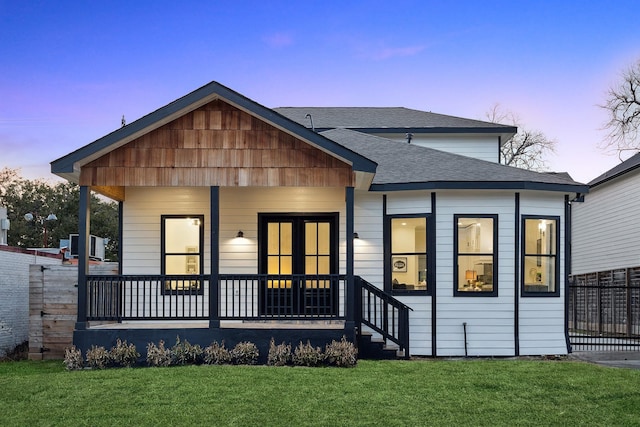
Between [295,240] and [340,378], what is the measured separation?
14.5 feet

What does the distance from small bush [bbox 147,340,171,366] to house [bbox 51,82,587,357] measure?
256 mm

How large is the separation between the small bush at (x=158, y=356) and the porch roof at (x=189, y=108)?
128 inches

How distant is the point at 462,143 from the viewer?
1897cm

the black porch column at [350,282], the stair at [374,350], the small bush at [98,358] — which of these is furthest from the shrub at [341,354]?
the small bush at [98,358]

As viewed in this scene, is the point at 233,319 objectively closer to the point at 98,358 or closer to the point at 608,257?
the point at 98,358

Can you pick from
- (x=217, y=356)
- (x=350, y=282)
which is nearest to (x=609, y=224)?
(x=350, y=282)

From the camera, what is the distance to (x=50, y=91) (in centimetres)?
2200

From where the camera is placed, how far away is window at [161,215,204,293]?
1384cm

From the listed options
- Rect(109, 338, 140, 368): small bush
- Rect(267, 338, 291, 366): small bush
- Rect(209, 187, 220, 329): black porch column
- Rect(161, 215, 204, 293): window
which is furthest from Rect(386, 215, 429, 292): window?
Rect(109, 338, 140, 368): small bush

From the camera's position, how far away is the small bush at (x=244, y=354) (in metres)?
11.3

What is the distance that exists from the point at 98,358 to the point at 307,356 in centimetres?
343

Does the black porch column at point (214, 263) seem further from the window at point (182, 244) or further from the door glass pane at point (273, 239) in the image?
the door glass pane at point (273, 239)

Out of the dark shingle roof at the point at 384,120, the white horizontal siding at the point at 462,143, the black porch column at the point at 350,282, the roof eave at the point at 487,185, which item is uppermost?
the dark shingle roof at the point at 384,120

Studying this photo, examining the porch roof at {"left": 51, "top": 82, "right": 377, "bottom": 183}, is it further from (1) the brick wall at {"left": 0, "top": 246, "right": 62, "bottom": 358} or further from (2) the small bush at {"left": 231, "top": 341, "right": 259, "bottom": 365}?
(1) the brick wall at {"left": 0, "top": 246, "right": 62, "bottom": 358}
